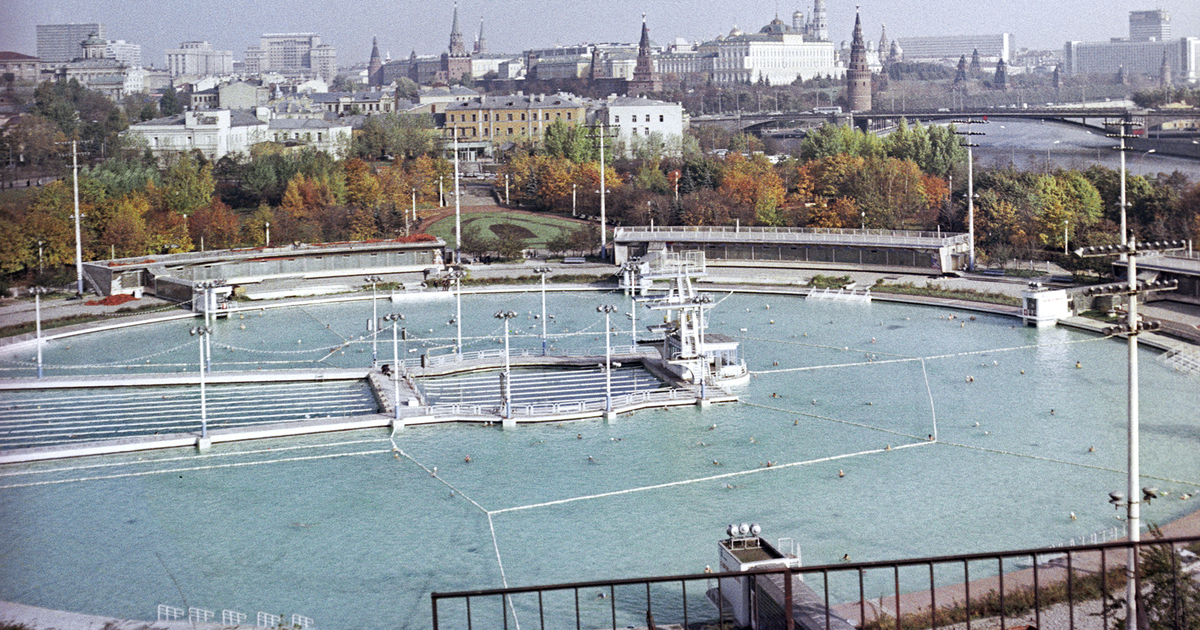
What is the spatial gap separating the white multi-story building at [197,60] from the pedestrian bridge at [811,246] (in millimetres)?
69646

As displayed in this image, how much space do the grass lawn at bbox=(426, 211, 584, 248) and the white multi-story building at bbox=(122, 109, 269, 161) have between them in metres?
15.7

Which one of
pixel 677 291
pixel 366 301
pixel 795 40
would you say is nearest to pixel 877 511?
pixel 677 291

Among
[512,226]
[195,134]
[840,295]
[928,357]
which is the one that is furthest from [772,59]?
[928,357]

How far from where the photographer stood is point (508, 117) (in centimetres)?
7125

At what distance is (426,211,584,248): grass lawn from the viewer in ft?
137

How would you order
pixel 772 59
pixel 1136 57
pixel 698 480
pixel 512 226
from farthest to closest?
pixel 772 59
pixel 1136 57
pixel 512 226
pixel 698 480

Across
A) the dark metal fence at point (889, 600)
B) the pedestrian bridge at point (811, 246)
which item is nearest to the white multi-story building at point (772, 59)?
the pedestrian bridge at point (811, 246)

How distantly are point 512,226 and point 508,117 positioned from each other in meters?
29.2

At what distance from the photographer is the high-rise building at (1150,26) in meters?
61.3

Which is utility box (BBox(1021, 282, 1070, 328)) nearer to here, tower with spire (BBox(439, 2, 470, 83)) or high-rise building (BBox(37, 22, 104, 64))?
high-rise building (BBox(37, 22, 104, 64))

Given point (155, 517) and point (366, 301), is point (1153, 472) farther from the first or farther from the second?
point (366, 301)

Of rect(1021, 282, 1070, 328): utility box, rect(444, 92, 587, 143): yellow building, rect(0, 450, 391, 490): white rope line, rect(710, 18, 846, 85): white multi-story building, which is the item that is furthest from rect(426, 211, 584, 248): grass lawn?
rect(710, 18, 846, 85): white multi-story building

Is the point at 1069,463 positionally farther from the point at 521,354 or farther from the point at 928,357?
the point at 521,354

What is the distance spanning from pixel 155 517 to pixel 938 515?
9617mm
